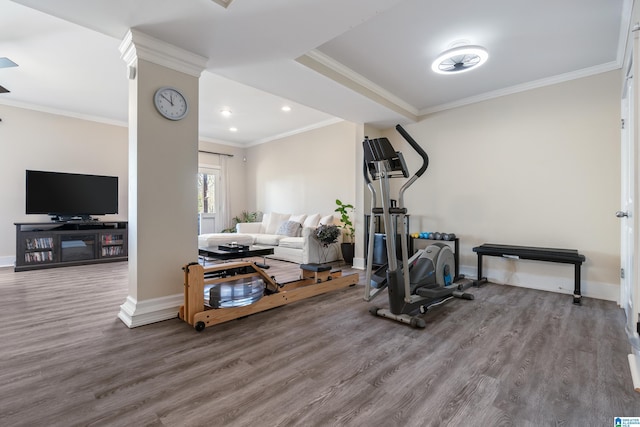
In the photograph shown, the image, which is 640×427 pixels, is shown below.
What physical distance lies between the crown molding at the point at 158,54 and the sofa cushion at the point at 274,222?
393 centimetres

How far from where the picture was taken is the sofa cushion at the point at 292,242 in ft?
17.0

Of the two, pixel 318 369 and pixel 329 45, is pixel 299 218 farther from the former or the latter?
pixel 318 369

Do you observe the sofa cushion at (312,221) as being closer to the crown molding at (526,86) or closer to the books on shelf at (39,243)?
the crown molding at (526,86)

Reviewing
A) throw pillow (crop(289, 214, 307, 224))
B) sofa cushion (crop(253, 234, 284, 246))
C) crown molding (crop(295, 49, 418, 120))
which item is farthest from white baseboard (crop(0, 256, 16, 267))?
crown molding (crop(295, 49, 418, 120))

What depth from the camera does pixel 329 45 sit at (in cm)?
288

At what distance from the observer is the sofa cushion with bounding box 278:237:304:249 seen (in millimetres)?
5195

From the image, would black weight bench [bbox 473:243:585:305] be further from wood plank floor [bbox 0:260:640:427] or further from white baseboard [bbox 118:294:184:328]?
white baseboard [bbox 118:294:184:328]

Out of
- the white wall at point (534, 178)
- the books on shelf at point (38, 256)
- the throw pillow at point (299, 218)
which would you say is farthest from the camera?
the throw pillow at point (299, 218)

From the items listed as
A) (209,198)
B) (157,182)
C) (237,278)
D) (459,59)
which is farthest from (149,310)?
(209,198)

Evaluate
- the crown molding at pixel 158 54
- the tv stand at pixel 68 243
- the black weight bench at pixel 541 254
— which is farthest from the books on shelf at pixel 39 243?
the black weight bench at pixel 541 254

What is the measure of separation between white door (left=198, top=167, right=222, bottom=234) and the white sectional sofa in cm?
140

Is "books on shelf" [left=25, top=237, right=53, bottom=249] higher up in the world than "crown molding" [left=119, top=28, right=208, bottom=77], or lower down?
lower down

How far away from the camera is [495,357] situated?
1890 mm

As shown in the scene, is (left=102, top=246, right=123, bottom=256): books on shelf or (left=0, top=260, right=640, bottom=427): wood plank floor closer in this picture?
(left=0, top=260, right=640, bottom=427): wood plank floor
